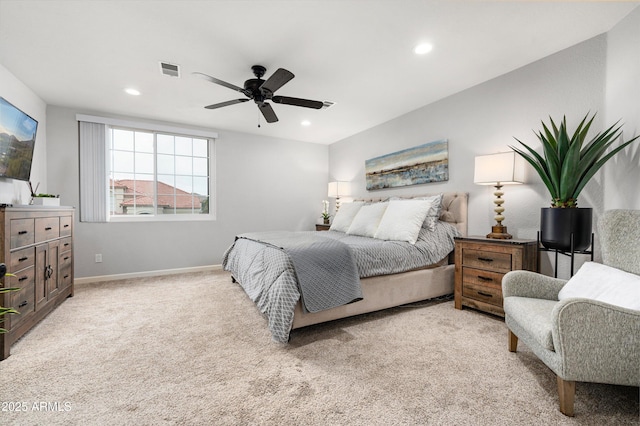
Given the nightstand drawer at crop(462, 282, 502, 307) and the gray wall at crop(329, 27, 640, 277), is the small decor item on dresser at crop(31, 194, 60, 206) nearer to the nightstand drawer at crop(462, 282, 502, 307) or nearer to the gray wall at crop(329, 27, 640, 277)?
the gray wall at crop(329, 27, 640, 277)

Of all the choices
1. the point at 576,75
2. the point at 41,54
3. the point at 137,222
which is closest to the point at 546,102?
the point at 576,75

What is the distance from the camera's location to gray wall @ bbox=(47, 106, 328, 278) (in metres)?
3.68

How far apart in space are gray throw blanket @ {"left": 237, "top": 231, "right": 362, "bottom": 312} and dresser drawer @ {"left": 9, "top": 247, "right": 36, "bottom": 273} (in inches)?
73.8

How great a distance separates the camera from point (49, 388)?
148cm

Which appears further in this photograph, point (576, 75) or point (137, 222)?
point (137, 222)

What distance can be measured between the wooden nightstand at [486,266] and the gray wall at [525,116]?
0.47 meters

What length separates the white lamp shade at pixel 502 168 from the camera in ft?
7.98

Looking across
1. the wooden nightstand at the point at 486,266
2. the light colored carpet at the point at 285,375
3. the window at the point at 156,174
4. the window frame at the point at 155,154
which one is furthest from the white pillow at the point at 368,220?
the window at the point at 156,174

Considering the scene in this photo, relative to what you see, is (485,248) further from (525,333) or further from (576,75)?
(576,75)

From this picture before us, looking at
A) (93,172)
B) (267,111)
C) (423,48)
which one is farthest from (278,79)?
(93,172)

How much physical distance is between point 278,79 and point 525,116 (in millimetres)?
2425

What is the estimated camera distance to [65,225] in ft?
9.49

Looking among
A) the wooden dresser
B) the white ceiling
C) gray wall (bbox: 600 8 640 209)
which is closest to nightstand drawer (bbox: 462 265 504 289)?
gray wall (bbox: 600 8 640 209)

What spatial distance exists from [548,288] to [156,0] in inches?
127
